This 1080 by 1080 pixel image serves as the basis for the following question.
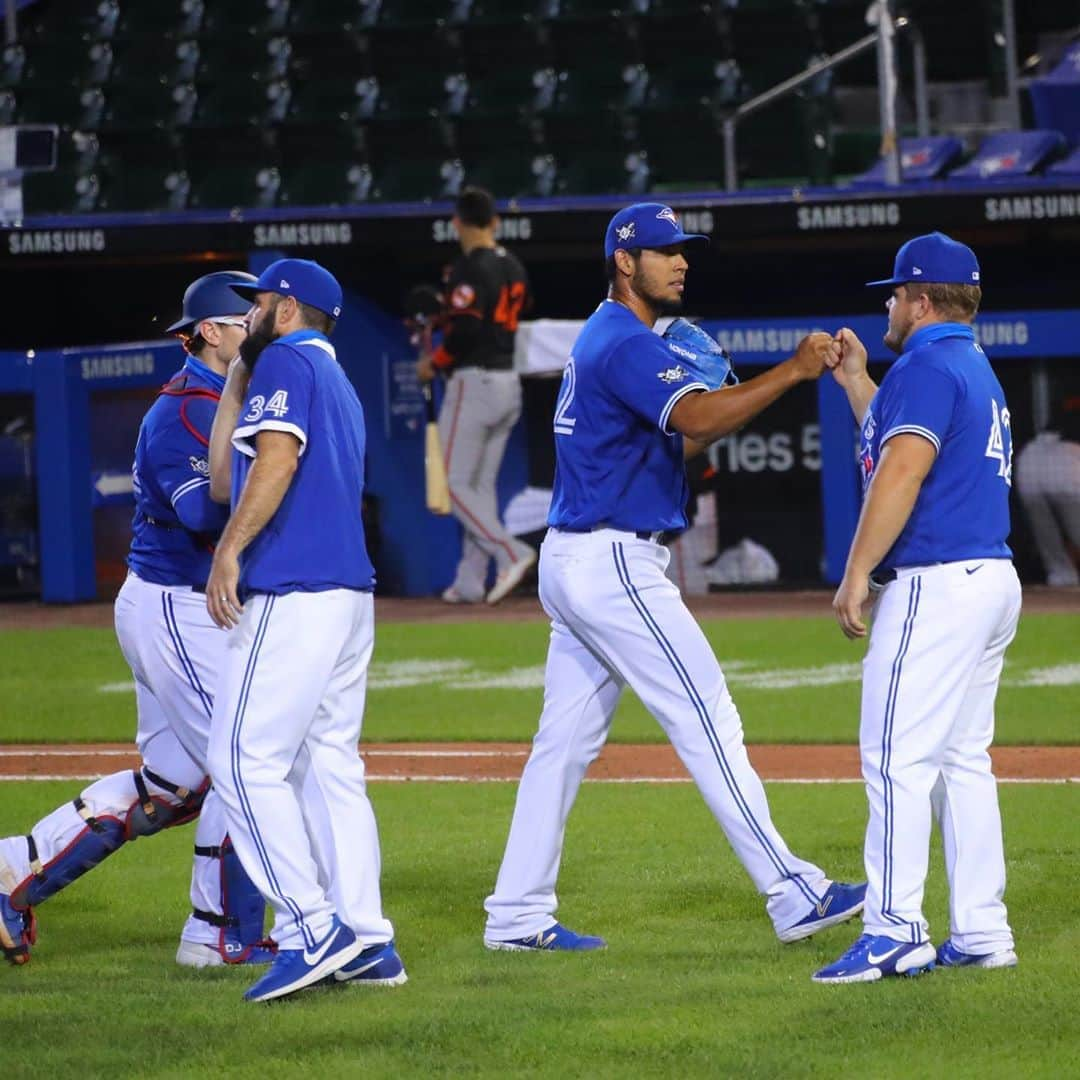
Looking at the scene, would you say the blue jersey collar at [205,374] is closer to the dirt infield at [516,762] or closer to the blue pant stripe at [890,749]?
the blue pant stripe at [890,749]

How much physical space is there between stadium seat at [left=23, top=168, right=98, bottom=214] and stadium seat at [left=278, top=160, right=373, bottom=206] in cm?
159

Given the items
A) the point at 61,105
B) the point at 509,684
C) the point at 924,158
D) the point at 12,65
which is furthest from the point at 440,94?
the point at 509,684

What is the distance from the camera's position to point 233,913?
5125 mm

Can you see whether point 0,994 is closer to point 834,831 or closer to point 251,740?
point 251,740

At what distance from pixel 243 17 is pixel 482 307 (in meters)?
6.33

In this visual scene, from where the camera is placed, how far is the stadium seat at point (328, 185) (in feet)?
53.7

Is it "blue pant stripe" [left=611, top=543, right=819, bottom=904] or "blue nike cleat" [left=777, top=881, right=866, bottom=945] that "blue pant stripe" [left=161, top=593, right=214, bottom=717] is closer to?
"blue pant stripe" [left=611, top=543, right=819, bottom=904]

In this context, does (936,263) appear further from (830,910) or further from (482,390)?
(482,390)

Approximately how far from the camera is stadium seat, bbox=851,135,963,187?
14727 millimetres

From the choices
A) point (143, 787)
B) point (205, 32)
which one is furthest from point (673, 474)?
point (205, 32)

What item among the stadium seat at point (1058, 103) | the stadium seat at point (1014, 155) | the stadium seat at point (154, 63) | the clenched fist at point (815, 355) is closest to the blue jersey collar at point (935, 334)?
the clenched fist at point (815, 355)

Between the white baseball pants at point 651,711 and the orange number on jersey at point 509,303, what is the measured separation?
7.75 metres

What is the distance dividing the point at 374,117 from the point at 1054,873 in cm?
1205

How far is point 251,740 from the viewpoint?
460 cm
